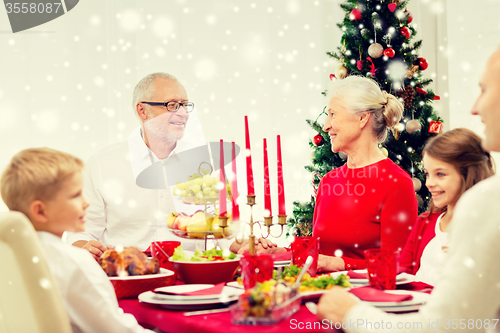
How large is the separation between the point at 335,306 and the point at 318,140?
2.56 meters

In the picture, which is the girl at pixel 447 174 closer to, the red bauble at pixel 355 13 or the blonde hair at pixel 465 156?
the blonde hair at pixel 465 156

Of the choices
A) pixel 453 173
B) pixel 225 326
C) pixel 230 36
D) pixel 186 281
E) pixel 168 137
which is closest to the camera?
pixel 225 326

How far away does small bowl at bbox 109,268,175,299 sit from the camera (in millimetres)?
1202

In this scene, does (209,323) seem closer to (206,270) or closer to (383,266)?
(206,270)

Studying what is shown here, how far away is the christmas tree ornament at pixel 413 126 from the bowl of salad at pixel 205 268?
2.34 m

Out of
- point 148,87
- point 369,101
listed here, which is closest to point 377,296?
point 369,101

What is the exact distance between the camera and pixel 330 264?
151 cm

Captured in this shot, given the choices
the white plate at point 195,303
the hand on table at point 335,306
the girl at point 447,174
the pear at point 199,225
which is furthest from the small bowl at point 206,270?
the girl at point 447,174

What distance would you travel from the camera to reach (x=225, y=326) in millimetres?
886

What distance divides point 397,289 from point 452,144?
69 cm

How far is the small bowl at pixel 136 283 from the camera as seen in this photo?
1.20m

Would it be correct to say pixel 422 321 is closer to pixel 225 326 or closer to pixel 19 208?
pixel 225 326

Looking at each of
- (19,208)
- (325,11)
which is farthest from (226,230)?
(325,11)

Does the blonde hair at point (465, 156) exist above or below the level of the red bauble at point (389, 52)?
below
